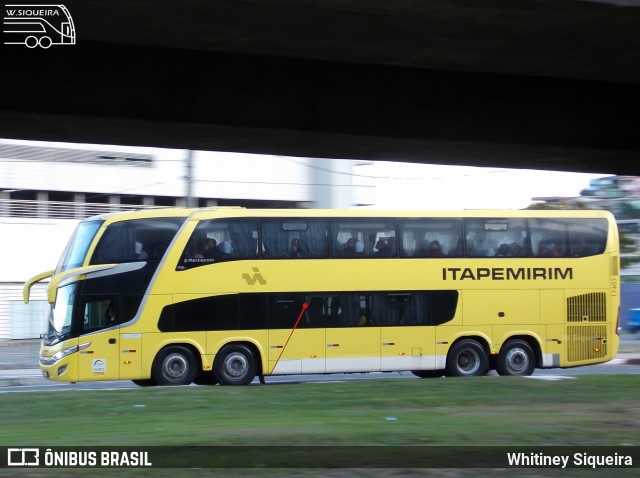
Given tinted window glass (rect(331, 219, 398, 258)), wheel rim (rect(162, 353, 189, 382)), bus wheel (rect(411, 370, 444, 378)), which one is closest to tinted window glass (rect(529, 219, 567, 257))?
tinted window glass (rect(331, 219, 398, 258))

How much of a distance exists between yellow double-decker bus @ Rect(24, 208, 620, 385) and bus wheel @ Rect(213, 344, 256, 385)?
0.10 ft

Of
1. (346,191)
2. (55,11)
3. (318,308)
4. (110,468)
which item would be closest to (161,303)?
(318,308)

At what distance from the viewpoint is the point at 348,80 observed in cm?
964

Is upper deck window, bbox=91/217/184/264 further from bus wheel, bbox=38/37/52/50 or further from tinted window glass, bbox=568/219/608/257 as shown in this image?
bus wheel, bbox=38/37/52/50

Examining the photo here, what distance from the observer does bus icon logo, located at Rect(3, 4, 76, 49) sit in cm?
689

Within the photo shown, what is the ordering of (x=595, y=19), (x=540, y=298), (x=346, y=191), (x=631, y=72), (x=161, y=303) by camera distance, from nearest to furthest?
1. (x=595, y=19)
2. (x=631, y=72)
3. (x=161, y=303)
4. (x=540, y=298)
5. (x=346, y=191)

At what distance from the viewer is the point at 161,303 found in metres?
20.2

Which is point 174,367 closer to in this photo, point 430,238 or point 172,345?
point 172,345

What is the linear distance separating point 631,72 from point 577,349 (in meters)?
14.2

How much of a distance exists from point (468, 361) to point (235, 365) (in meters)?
5.34

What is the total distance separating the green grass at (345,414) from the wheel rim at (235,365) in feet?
10.4

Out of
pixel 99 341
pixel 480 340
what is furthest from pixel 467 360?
pixel 99 341

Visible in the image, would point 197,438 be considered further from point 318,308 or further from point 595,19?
point 318,308

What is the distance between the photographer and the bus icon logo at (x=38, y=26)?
22.6 feet
